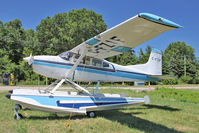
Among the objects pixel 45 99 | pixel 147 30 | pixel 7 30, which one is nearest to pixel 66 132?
pixel 45 99

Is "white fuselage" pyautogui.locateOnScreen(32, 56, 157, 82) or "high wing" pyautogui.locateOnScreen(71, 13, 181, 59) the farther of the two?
"white fuselage" pyautogui.locateOnScreen(32, 56, 157, 82)

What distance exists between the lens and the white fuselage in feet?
19.9

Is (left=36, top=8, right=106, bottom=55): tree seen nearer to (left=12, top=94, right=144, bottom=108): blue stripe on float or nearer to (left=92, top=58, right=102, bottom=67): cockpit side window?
(left=92, top=58, right=102, bottom=67): cockpit side window

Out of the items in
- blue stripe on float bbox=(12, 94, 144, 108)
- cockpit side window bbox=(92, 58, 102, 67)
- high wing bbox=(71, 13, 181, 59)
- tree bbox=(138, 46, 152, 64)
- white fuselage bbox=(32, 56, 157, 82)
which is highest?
tree bbox=(138, 46, 152, 64)

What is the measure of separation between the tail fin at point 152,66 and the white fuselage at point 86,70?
0.37 meters

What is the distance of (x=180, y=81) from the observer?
32.2 metres

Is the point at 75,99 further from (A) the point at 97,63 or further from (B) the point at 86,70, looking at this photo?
(A) the point at 97,63

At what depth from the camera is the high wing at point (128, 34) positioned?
4076 mm

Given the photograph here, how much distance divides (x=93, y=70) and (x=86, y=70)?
1.05ft

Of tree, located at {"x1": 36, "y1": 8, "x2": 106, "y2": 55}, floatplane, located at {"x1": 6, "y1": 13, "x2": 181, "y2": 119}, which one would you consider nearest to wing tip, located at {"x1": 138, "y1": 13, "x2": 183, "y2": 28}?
floatplane, located at {"x1": 6, "y1": 13, "x2": 181, "y2": 119}

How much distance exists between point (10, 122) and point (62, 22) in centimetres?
3016

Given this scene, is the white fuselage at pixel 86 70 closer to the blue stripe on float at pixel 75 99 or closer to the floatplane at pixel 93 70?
the floatplane at pixel 93 70

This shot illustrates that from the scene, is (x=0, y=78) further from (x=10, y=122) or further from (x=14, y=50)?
(x=10, y=122)

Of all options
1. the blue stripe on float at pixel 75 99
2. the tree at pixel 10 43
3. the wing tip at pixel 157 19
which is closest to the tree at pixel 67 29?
the tree at pixel 10 43
